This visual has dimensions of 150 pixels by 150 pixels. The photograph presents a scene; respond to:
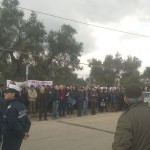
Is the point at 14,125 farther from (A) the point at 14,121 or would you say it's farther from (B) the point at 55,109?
(B) the point at 55,109

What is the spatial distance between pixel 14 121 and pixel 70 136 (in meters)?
7.20

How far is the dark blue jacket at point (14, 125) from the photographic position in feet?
20.1

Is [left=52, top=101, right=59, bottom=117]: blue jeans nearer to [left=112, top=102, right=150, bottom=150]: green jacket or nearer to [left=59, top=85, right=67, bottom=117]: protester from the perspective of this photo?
[left=59, top=85, right=67, bottom=117]: protester

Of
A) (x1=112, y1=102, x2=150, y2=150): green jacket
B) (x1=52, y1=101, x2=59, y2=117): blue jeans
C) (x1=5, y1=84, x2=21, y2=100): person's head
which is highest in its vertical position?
(x1=5, y1=84, x2=21, y2=100): person's head

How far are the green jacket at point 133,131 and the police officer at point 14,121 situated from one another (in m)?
2.45

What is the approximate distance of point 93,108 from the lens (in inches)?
898

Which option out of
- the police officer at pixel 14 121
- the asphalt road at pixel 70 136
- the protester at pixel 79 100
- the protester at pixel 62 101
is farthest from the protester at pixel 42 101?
the police officer at pixel 14 121

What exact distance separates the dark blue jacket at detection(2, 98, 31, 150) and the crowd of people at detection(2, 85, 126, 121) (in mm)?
10632

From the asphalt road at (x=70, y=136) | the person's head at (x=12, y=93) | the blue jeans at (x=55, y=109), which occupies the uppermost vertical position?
the person's head at (x=12, y=93)

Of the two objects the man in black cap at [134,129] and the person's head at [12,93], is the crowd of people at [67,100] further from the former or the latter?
the man in black cap at [134,129]

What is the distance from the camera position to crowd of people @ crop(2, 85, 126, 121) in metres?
19.0

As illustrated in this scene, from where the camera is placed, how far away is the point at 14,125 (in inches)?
240

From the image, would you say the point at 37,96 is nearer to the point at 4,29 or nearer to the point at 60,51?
the point at 4,29

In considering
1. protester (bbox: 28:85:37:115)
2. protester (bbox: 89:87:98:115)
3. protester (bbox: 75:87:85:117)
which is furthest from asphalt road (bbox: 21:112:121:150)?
protester (bbox: 89:87:98:115)
